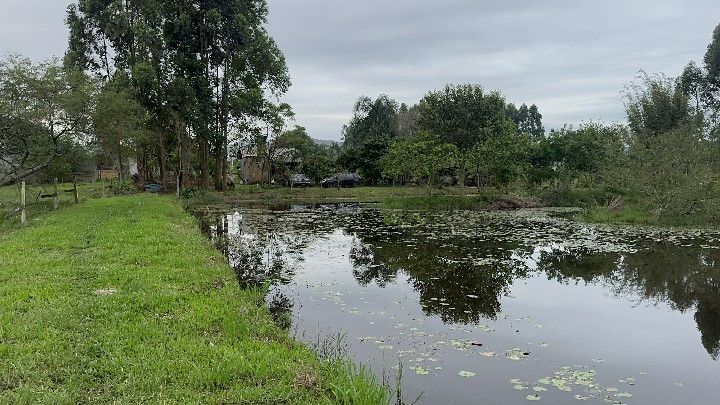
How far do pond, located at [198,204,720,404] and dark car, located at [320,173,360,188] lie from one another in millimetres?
30705

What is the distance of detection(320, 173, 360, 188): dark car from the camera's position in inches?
2047

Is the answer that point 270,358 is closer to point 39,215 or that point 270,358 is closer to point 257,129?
point 39,215

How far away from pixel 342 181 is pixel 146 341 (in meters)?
47.3

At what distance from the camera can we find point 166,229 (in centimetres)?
1650

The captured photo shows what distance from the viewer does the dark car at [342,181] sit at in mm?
52000

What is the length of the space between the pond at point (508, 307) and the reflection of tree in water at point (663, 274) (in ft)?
0.15

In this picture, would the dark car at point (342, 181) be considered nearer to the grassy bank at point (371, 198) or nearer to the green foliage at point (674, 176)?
the grassy bank at point (371, 198)

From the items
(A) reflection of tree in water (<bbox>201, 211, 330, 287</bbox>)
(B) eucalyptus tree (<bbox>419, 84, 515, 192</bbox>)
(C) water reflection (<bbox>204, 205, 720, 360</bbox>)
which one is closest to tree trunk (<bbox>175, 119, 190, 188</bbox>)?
(A) reflection of tree in water (<bbox>201, 211, 330, 287</bbox>)

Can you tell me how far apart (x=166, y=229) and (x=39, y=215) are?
9054mm

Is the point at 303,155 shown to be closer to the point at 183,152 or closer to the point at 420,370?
the point at 183,152

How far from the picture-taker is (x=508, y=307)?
1034 cm

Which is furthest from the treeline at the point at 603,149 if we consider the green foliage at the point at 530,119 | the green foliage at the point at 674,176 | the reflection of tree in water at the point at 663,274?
the green foliage at the point at 530,119

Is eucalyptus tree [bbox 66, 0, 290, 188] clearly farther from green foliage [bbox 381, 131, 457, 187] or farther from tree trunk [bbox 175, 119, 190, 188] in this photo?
green foliage [bbox 381, 131, 457, 187]

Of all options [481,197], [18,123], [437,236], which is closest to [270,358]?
[437,236]
